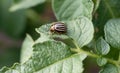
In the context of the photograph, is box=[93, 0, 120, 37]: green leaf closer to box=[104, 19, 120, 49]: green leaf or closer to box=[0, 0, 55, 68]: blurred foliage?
box=[104, 19, 120, 49]: green leaf

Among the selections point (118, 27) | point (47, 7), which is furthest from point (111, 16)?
point (47, 7)

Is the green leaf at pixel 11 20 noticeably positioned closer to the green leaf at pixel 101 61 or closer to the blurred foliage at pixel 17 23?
the blurred foliage at pixel 17 23

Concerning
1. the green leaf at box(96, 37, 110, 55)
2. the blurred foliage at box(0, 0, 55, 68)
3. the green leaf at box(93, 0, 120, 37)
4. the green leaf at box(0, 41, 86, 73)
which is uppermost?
the blurred foliage at box(0, 0, 55, 68)

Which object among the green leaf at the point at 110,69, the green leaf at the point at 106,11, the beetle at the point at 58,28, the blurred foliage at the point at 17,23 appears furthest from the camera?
the blurred foliage at the point at 17,23

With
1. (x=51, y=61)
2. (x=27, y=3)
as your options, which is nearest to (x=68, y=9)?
(x=51, y=61)

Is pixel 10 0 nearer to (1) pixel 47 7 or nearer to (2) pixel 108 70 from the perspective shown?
(1) pixel 47 7

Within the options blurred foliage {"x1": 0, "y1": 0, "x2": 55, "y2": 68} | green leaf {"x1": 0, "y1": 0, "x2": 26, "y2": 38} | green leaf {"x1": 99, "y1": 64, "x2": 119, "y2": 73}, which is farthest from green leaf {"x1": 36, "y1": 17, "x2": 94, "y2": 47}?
green leaf {"x1": 0, "y1": 0, "x2": 26, "y2": 38}

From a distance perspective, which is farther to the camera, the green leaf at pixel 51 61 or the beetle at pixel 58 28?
the beetle at pixel 58 28

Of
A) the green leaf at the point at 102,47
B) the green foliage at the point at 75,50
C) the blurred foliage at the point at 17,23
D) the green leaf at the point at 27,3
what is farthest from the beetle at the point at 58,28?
the blurred foliage at the point at 17,23
